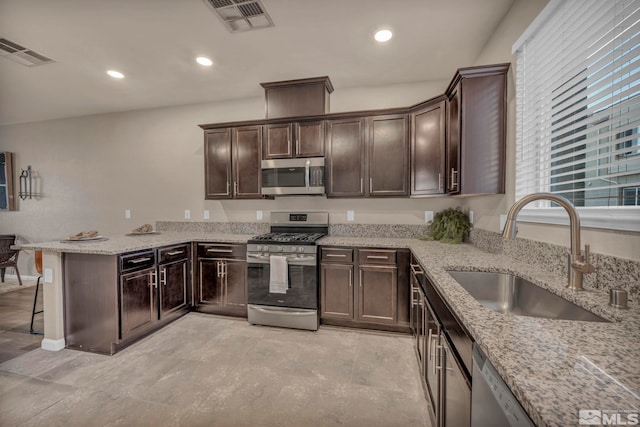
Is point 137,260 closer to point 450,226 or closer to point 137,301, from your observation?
point 137,301

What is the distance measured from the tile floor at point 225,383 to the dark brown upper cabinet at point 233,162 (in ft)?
5.52

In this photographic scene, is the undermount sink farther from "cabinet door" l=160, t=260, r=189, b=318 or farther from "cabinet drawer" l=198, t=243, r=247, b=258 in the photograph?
"cabinet door" l=160, t=260, r=189, b=318

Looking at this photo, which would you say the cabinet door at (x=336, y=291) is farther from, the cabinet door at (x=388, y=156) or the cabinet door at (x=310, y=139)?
the cabinet door at (x=310, y=139)

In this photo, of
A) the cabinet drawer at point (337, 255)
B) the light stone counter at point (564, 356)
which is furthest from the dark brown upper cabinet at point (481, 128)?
the cabinet drawer at point (337, 255)

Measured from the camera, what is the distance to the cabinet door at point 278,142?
314cm

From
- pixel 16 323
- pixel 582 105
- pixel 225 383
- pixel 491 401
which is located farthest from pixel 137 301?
pixel 582 105

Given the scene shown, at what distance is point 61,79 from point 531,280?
4.92 m

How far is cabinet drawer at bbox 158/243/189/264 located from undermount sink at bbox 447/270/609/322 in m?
2.78

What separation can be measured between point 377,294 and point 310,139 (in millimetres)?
1886

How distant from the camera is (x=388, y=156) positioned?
293 centimetres

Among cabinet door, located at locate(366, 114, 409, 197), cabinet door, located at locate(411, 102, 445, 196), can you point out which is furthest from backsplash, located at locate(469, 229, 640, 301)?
cabinet door, located at locate(366, 114, 409, 197)

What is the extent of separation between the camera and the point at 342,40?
2.38 metres

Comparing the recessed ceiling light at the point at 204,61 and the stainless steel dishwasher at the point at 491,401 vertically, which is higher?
the recessed ceiling light at the point at 204,61

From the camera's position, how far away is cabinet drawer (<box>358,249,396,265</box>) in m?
2.67
